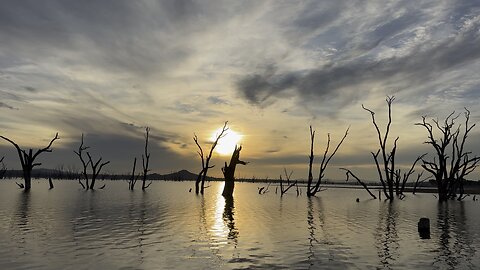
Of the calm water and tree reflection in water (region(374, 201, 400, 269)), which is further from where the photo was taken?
tree reflection in water (region(374, 201, 400, 269))

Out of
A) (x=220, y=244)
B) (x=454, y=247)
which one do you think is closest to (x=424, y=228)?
(x=454, y=247)

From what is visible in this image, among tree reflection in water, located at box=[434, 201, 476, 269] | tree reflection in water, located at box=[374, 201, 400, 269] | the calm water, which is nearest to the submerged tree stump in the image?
the calm water

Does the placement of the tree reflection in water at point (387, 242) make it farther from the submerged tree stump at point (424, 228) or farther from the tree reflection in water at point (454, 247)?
the tree reflection in water at point (454, 247)

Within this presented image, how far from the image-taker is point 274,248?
Result: 14539mm

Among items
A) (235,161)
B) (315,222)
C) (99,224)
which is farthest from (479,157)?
(99,224)

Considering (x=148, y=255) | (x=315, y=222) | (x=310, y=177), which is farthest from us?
(x=310, y=177)

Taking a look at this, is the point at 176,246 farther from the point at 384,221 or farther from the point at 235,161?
the point at 235,161

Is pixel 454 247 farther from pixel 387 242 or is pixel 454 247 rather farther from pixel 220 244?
pixel 220 244

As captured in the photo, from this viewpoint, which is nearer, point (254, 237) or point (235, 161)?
point (254, 237)

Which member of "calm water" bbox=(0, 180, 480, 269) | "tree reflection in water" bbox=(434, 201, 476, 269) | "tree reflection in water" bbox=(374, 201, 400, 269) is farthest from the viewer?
"tree reflection in water" bbox=(374, 201, 400, 269)

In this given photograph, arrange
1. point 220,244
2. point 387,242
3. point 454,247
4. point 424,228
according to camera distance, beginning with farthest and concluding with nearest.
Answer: point 424,228 < point 387,242 < point 454,247 < point 220,244

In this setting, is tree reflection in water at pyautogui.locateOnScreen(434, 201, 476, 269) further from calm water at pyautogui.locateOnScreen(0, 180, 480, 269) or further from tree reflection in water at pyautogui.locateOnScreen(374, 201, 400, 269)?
tree reflection in water at pyautogui.locateOnScreen(374, 201, 400, 269)

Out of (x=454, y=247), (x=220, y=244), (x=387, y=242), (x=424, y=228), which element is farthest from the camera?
(x=424, y=228)

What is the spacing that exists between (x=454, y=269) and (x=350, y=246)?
13.3ft
